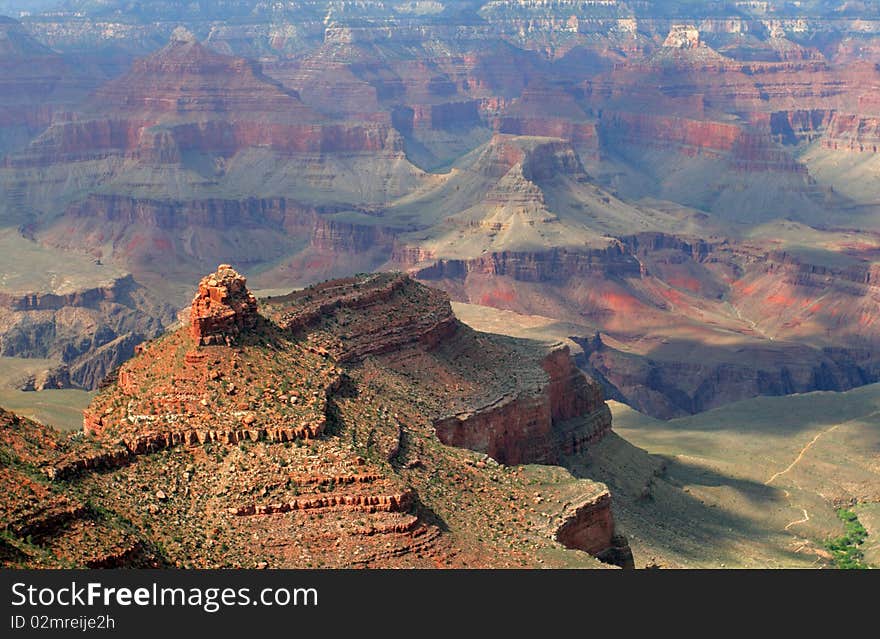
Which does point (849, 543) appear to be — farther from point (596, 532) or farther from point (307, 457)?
point (307, 457)

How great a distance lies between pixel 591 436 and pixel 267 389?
40.4 metres

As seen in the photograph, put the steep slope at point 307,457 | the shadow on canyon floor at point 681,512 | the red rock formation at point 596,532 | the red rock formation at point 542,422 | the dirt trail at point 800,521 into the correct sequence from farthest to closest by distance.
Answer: the dirt trail at point 800,521 → the shadow on canyon floor at point 681,512 → the red rock formation at point 542,422 → the red rock formation at point 596,532 → the steep slope at point 307,457

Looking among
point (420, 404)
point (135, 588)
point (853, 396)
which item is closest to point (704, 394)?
point (853, 396)

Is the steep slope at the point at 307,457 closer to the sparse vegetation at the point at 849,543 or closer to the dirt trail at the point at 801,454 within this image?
the sparse vegetation at the point at 849,543

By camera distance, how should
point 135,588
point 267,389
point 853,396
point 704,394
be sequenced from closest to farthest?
1. point 135,588
2. point 267,389
3. point 853,396
4. point 704,394

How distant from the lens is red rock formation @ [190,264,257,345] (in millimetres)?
64562

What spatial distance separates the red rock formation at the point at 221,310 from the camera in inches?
2542

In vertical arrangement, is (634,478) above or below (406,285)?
below

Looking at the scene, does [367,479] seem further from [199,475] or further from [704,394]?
[704,394]

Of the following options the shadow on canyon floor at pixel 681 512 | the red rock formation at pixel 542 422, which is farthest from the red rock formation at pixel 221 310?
the shadow on canyon floor at pixel 681 512

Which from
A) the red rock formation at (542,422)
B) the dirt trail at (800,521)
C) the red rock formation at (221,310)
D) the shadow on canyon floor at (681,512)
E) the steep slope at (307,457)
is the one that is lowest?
the dirt trail at (800,521)

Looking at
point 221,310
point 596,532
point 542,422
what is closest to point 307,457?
point 221,310

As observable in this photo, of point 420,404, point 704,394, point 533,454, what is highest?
point 420,404

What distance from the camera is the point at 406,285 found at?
308 feet
